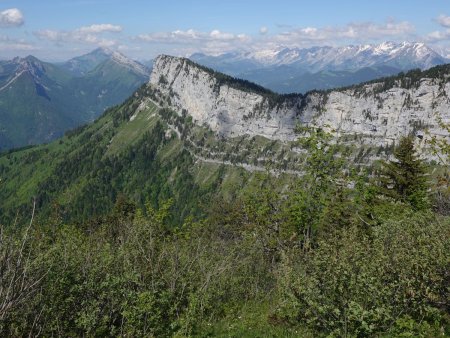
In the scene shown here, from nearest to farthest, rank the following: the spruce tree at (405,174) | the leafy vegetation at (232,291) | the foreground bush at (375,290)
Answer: the foreground bush at (375,290) < the leafy vegetation at (232,291) < the spruce tree at (405,174)

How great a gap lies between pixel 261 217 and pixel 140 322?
17.7 meters

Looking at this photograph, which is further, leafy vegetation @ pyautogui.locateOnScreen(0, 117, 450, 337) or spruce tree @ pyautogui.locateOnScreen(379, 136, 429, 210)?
spruce tree @ pyautogui.locateOnScreen(379, 136, 429, 210)

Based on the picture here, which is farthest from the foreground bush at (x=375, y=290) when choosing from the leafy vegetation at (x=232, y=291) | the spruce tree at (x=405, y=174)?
the spruce tree at (x=405, y=174)

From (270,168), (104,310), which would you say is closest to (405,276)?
(104,310)

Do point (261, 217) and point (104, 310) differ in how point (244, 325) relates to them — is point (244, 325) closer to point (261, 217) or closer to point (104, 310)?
point (104, 310)

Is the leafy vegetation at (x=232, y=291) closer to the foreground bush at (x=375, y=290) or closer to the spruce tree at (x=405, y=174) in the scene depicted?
the foreground bush at (x=375, y=290)

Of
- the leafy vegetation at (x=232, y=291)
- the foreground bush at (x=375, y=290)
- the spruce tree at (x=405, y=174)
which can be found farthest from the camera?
the spruce tree at (x=405, y=174)

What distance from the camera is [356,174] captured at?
2966cm

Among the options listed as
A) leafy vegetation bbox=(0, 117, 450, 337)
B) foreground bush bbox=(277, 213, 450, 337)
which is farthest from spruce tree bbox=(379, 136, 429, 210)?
foreground bush bbox=(277, 213, 450, 337)

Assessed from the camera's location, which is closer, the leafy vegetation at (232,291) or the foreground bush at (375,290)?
the foreground bush at (375,290)

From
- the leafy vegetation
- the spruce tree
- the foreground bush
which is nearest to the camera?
the foreground bush

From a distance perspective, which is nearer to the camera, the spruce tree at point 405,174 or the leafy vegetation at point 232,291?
the leafy vegetation at point 232,291

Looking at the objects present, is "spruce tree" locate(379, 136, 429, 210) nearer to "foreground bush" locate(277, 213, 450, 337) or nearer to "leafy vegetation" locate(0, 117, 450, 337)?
"leafy vegetation" locate(0, 117, 450, 337)

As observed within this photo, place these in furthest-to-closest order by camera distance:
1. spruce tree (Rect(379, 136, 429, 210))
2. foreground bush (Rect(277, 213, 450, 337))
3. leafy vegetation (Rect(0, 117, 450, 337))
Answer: spruce tree (Rect(379, 136, 429, 210))
leafy vegetation (Rect(0, 117, 450, 337))
foreground bush (Rect(277, 213, 450, 337))
